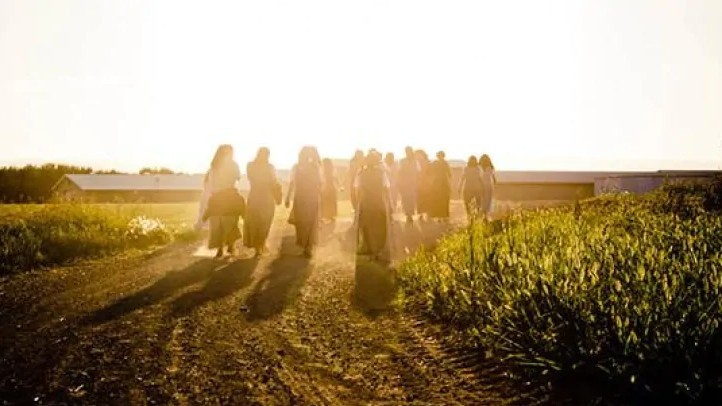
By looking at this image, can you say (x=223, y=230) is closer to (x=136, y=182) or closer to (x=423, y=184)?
(x=423, y=184)

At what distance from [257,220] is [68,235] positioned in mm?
3884

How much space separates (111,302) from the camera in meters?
9.01

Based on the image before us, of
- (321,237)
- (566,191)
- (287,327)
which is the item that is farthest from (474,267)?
(566,191)

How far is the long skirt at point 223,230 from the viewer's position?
14.9 metres

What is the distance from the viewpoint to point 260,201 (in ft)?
50.3

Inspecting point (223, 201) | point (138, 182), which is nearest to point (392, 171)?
point (223, 201)

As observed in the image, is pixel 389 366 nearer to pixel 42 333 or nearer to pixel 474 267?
pixel 474 267

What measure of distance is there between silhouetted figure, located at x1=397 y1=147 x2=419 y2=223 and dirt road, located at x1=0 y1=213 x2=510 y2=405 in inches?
486

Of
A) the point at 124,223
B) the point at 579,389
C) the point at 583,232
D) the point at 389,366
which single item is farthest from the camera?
the point at 124,223

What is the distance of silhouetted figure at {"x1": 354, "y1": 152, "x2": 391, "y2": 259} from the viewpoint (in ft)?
49.7

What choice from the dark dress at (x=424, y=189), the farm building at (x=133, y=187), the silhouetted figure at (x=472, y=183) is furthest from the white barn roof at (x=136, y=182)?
the silhouetted figure at (x=472, y=183)

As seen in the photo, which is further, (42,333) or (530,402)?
(42,333)

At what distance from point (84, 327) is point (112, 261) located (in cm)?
657

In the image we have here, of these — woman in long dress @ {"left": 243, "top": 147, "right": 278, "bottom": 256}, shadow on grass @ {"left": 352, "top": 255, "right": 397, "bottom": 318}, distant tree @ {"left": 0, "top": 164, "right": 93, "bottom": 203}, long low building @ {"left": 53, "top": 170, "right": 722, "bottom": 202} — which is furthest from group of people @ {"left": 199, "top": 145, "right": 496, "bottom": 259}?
distant tree @ {"left": 0, "top": 164, "right": 93, "bottom": 203}
